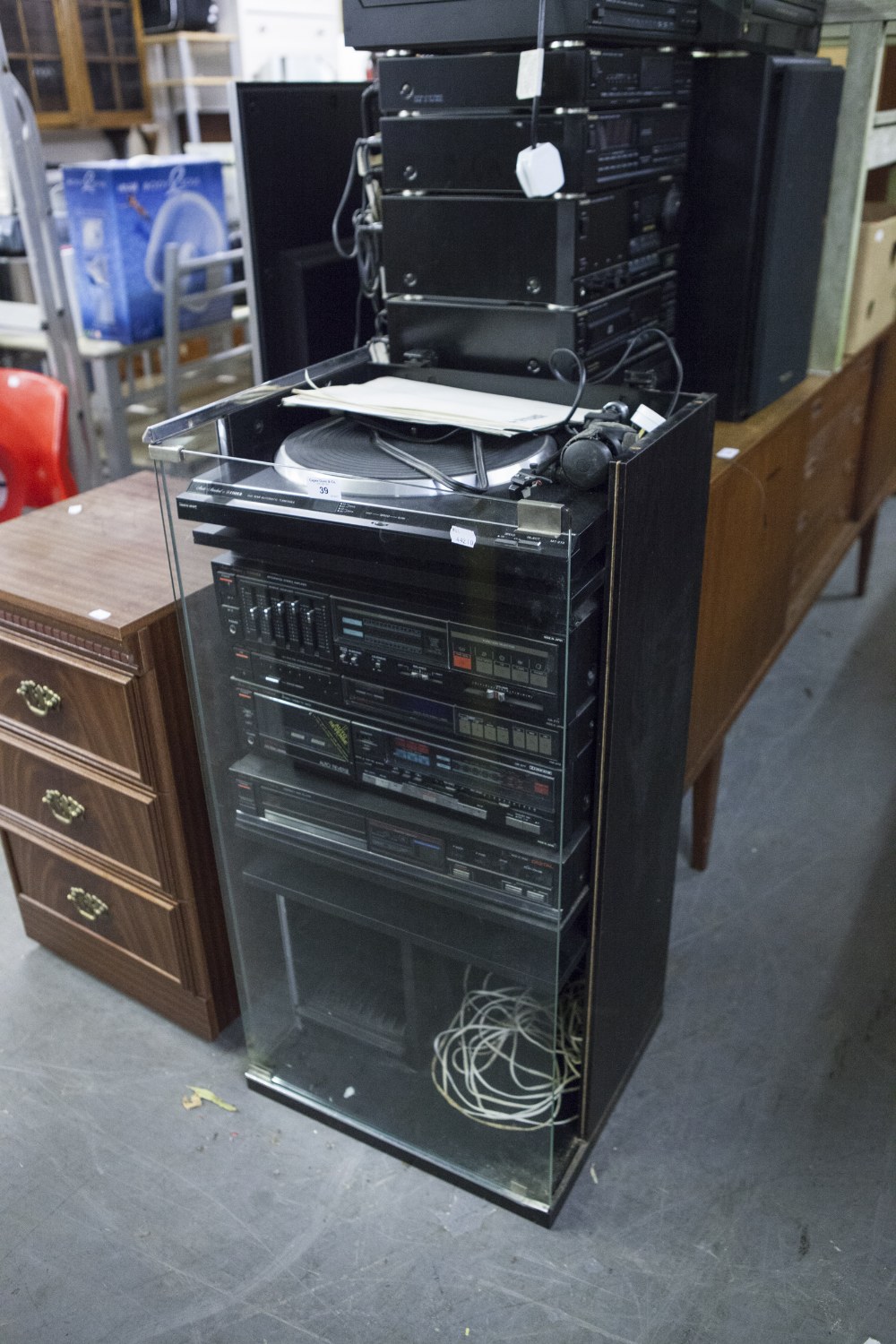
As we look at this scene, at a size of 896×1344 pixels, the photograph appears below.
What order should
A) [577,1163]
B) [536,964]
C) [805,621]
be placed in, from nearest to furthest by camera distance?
[536,964] → [577,1163] → [805,621]

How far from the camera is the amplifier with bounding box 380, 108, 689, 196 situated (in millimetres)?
1140

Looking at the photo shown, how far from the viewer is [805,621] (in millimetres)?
2744

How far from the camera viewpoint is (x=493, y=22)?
1118 mm

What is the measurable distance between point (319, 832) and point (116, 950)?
516 mm

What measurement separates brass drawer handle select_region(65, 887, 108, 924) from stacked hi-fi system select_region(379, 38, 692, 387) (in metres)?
0.87

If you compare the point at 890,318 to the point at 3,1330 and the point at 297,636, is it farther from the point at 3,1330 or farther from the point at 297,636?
the point at 3,1330

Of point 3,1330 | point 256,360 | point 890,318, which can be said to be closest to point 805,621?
point 890,318

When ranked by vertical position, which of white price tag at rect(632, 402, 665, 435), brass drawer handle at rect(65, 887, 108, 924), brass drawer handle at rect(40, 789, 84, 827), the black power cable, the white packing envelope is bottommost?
brass drawer handle at rect(65, 887, 108, 924)

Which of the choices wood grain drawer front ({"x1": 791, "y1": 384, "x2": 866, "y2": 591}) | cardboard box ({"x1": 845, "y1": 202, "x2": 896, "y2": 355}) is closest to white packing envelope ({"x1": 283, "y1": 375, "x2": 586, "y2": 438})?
wood grain drawer front ({"x1": 791, "y1": 384, "x2": 866, "y2": 591})

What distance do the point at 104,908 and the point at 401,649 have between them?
0.73 metres

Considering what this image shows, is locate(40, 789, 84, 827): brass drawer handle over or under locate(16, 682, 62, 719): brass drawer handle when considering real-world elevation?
under

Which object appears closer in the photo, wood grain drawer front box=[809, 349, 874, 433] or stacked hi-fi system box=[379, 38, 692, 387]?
stacked hi-fi system box=[379, 38, 692, 387]

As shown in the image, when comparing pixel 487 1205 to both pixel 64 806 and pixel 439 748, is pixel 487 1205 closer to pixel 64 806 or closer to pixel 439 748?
pixel 439 748

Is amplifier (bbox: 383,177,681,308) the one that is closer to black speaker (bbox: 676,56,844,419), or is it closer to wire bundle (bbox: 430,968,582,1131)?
black speaker (bbox: 676,56,844,419)
